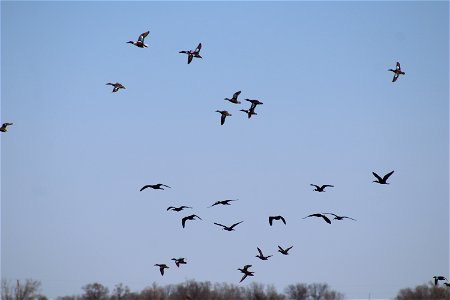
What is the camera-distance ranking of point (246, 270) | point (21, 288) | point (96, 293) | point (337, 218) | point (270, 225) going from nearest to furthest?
point (270, 225)
point (337, 218)
point (246, 270)
point (21, 288)
point (96, 293)

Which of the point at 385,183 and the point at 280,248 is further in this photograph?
the point at 280,248

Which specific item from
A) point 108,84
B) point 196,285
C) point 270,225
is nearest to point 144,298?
point 196,285

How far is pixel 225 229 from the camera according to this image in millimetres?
57531

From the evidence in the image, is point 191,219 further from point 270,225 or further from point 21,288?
point 21,288

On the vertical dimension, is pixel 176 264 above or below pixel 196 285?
below

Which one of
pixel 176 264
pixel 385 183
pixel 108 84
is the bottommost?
pixel 176 264

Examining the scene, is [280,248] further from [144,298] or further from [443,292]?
[443,292]

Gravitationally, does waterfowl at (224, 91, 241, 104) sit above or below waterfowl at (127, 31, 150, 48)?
below

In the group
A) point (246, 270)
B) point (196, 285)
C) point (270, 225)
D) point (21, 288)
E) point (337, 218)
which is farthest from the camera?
point (196, 285)

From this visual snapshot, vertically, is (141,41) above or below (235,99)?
above

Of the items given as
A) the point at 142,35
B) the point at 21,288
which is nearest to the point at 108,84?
the point at 142,35

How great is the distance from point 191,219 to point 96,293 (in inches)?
5390

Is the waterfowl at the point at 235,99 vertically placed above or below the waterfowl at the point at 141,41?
below

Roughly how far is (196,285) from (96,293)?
2386cm
